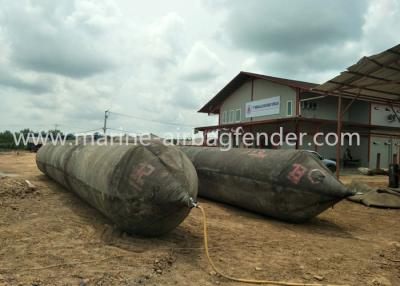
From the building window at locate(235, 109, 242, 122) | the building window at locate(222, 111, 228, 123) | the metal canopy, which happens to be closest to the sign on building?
the building window at locate(235, 109, 242, 122)

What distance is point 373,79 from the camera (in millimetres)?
13531

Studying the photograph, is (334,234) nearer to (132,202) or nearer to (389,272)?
(389,272)

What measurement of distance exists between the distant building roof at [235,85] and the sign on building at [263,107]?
1460 millimetres

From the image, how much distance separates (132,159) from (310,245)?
302 cm

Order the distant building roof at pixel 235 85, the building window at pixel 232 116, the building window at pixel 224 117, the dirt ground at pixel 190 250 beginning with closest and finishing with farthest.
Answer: the dirt ground at pixel 190 250, the distant building roof at pixel 235 85, the building window at pixel 232 116, the building window at pixel 224 117

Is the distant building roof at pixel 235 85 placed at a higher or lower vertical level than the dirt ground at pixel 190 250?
higher

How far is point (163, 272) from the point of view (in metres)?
4.57

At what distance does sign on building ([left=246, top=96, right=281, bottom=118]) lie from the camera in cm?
2848

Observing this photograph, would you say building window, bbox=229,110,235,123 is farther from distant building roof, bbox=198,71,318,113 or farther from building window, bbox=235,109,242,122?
distant building roof, bbox=198,71,318,113

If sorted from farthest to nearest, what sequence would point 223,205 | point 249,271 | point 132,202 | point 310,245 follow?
point 223,205
point 310,245
point 132,202
point 249,271

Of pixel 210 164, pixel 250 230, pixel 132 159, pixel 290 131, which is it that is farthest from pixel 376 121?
pixel 132 159

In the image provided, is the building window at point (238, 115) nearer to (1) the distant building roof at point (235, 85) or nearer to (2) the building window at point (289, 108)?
(1) the distant building roof at point (235, 85)

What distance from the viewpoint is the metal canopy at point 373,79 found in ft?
38.3

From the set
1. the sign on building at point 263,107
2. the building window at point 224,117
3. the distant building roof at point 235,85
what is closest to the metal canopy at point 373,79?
the distant building roof at point 235,85
